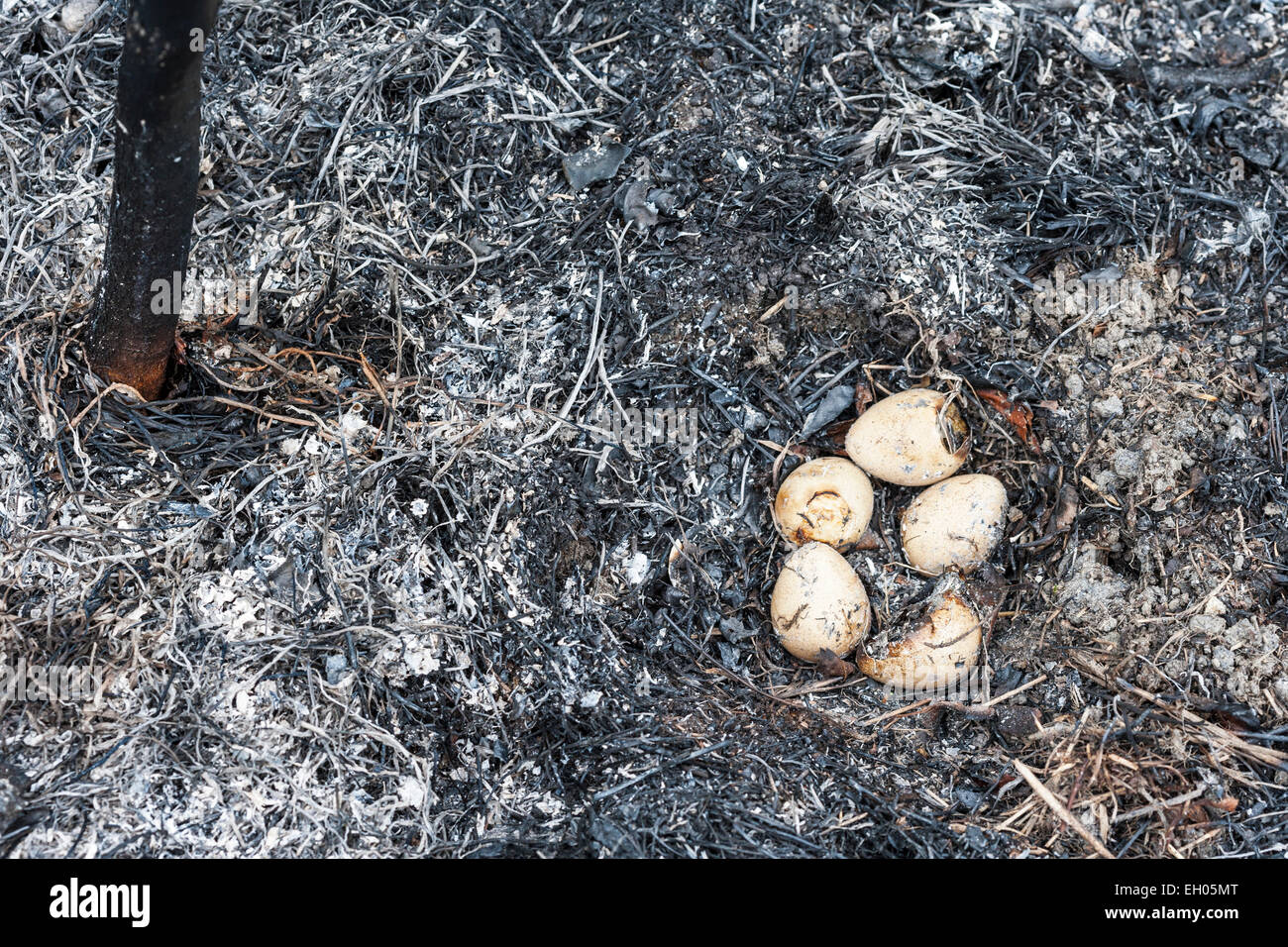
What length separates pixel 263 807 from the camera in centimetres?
193

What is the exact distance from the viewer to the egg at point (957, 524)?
2.25m

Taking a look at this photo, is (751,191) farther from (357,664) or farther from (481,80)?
(357,664)

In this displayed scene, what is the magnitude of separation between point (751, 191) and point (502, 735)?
161 centimetres

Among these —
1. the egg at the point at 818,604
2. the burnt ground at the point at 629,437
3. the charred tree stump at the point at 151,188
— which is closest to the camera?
the charred tree stump at the point at 151,188

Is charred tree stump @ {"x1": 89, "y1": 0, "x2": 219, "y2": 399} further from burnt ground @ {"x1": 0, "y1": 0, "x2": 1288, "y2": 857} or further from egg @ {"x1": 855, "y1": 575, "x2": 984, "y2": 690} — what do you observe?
egg @ {"x1": 855, "y1": 575, "x2": 984, "y2": 690}

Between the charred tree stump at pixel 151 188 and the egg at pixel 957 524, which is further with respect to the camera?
the egg at pixel 957 524

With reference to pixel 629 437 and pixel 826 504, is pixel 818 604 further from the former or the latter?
pixel 629 437

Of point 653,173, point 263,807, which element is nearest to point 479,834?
point 263,807

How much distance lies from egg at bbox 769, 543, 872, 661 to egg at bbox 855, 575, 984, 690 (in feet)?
0.25

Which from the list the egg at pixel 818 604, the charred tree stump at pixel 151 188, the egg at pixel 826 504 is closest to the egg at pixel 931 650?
the egg at pixel 818 604

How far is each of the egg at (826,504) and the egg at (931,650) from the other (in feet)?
0.87

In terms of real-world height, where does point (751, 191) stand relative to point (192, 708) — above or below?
above

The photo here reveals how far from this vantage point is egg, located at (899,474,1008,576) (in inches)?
88.6

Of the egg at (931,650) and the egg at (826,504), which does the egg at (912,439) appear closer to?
the egg at (826,504)
